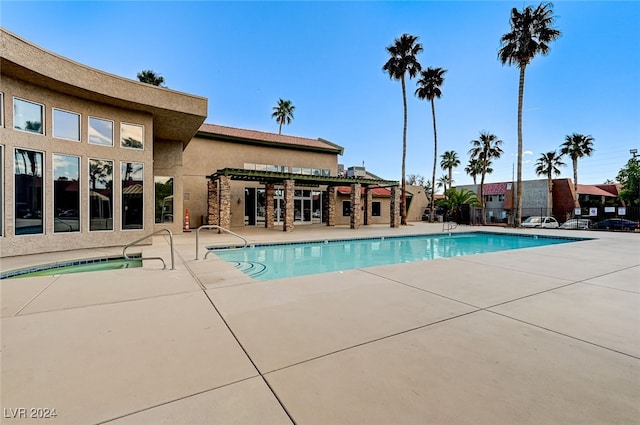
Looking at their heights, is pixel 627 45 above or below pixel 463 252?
above

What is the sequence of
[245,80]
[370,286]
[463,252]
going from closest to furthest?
[370,286] < [463,252] < [245,80]

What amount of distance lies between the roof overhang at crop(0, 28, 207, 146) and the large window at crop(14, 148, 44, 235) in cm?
210

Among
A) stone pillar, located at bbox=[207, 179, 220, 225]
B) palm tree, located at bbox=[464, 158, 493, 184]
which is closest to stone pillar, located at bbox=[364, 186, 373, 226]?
stone pillar, located at bbox=[207, 179, 220, 225]

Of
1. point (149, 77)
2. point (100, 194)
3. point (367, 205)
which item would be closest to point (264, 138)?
point (367, 205)

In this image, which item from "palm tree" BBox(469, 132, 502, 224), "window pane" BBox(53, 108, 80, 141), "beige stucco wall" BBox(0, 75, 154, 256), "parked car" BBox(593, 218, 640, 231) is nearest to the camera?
"beige stucco wall" BBox(0, 75, 154, 256)

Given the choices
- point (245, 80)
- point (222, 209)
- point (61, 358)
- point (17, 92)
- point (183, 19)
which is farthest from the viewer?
point (245, 80)

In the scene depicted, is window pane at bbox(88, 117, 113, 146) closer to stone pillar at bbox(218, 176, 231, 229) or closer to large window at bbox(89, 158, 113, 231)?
large window at bbox(89, 158, 113, 231)

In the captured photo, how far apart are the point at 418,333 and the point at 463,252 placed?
10.2 m

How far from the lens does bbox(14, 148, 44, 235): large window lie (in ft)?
26.2

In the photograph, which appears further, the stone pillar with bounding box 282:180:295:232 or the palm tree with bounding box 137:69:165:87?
the palm tree with bounding box 137:69:165:87

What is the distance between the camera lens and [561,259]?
336 inches

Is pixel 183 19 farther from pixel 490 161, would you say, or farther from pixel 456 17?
pixel 490 161

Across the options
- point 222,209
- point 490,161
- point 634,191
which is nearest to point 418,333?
point 222,209

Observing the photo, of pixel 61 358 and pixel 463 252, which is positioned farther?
pixel 463 252
